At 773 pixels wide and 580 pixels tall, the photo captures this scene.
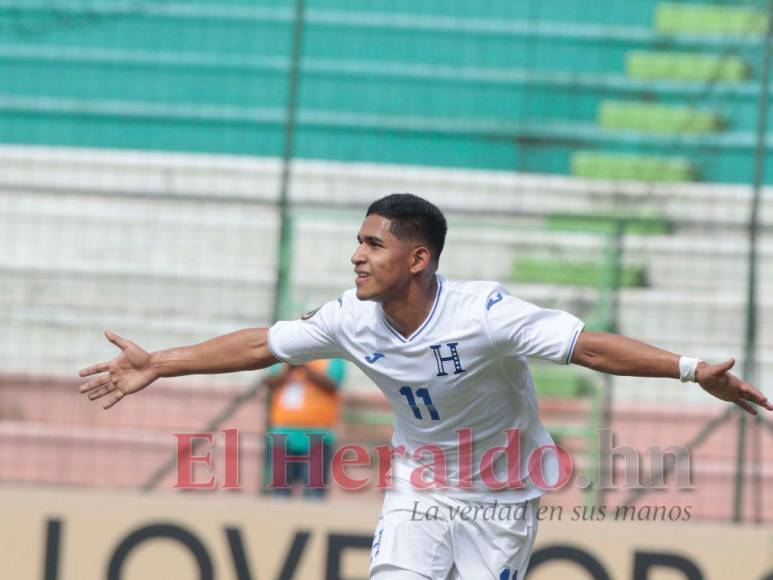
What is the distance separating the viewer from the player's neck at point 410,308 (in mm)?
5008

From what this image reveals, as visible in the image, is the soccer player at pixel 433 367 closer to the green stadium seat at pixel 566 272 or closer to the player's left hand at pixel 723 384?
the player's left hand at pixel 723 384

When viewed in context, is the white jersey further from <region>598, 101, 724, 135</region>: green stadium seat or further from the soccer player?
<region>598, 101, 724, 135</region>: green stadium seat

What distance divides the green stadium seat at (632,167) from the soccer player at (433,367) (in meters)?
5.98

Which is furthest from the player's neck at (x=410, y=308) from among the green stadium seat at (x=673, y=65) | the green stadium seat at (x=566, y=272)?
the green stadium seat at (x=673, y=65)

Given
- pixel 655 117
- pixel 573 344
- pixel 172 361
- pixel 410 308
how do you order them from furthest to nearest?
pixel 655 117 → pixel 172 361 → pixel 410 308 → pixel 573 344

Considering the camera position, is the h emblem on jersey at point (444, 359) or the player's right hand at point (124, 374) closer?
the h emblem on jersey at point (444, 359)

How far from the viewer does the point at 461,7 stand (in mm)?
11766

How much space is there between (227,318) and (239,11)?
4035mm

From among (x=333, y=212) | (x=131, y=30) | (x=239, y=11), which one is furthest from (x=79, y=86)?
(x=333, y=212)

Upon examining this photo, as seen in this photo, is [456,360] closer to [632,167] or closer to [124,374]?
[124,374]

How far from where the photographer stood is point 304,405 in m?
8.66

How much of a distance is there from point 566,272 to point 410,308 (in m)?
4.43

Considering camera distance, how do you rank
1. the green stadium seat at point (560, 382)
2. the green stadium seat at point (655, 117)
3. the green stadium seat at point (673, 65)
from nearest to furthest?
the green stadium seat at point (560, 382), the green stadium seat at point (655, 117), the green stadium seat at point (673, 65)

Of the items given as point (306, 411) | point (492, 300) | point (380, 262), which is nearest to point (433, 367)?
point (492, 300)
